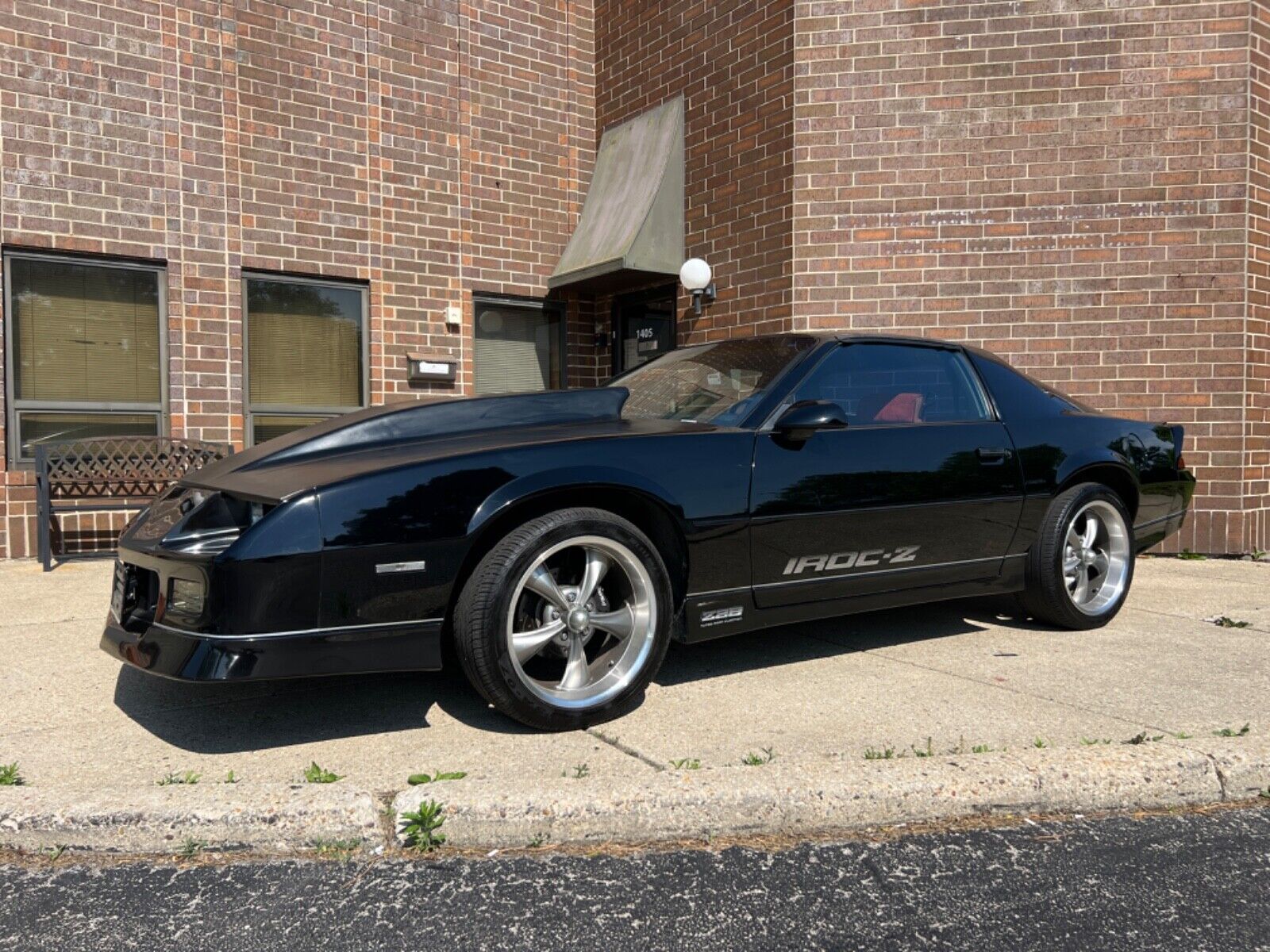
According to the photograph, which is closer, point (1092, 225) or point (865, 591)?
point (865, 591)

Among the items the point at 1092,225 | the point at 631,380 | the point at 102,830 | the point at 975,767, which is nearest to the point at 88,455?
the point at 631,380

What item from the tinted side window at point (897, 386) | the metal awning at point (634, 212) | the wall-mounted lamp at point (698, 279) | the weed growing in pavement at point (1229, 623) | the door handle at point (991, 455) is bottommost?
the weed growing in pavement at point (1229, 623)

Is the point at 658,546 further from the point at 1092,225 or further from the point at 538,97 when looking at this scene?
the point at 538,97

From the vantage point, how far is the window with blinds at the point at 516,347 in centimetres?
1005

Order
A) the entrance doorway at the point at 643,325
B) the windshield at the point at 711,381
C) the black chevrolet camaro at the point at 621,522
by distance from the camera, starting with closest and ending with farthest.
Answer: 1. the black chevrolet camaro at the point at 621,522
2. the windshield at the point at 711,381
3. the entrance doorway at the point at 643,325

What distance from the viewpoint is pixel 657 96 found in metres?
9.90

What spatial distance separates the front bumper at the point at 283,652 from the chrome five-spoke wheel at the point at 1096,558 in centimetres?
329

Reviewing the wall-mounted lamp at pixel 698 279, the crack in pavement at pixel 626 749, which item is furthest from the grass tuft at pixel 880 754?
the wall-mounted lamp at pixel 698 279

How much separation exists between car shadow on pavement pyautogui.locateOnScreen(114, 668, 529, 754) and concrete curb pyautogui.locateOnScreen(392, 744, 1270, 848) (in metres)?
0.72

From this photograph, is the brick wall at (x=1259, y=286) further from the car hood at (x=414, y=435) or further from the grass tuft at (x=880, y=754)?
the grass tuft at (x=880, y=754)

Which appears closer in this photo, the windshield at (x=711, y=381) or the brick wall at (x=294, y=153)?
the windshield at (x=711, y=381)

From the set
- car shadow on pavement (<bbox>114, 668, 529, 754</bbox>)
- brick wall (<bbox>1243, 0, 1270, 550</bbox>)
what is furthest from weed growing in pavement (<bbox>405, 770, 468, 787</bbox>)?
brick wall (<bbox>1243, 0, 1270, 550</bbox>)

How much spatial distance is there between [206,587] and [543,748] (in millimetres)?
1159

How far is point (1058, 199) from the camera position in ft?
26.3
